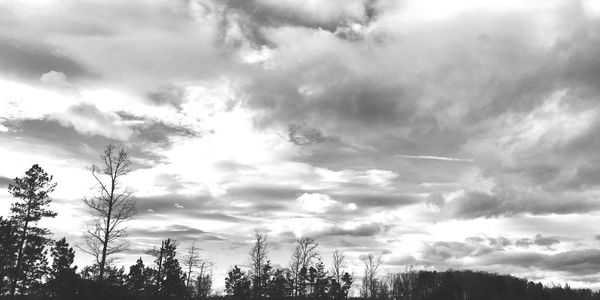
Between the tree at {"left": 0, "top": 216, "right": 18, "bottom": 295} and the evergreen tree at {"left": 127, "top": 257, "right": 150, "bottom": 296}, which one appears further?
the evergreen tree at {"left": 127, "top": 257, "right": 150, "bottom": 296}

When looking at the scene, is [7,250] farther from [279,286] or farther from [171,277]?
[279,286]

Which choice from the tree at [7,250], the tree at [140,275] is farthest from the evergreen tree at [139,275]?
the tree at [7,250]

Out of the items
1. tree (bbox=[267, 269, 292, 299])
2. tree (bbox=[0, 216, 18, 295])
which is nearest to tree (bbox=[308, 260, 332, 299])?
tree (bbox=[267, 269, 292, 299])

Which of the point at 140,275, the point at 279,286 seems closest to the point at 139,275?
the point at 140,275

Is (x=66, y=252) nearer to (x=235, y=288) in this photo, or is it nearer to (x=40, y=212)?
(x=40, y=212)

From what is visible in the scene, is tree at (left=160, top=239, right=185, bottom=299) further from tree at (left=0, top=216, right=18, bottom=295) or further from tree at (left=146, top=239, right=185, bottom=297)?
tree at (left=0, top=216, right=18, bottom=295)

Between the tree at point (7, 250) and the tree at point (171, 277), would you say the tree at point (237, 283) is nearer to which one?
the tree at point (171, 277)

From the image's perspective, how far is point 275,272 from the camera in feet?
262

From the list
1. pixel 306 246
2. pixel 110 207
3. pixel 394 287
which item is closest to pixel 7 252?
pixel 110 207

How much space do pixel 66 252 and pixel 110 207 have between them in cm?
3129

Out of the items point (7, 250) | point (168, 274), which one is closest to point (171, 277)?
point (168, 274)

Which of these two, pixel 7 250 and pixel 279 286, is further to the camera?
pixel 279 286

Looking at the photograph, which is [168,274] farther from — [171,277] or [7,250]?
[7,250]

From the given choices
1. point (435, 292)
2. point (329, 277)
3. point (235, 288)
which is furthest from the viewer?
point (435, 292)
